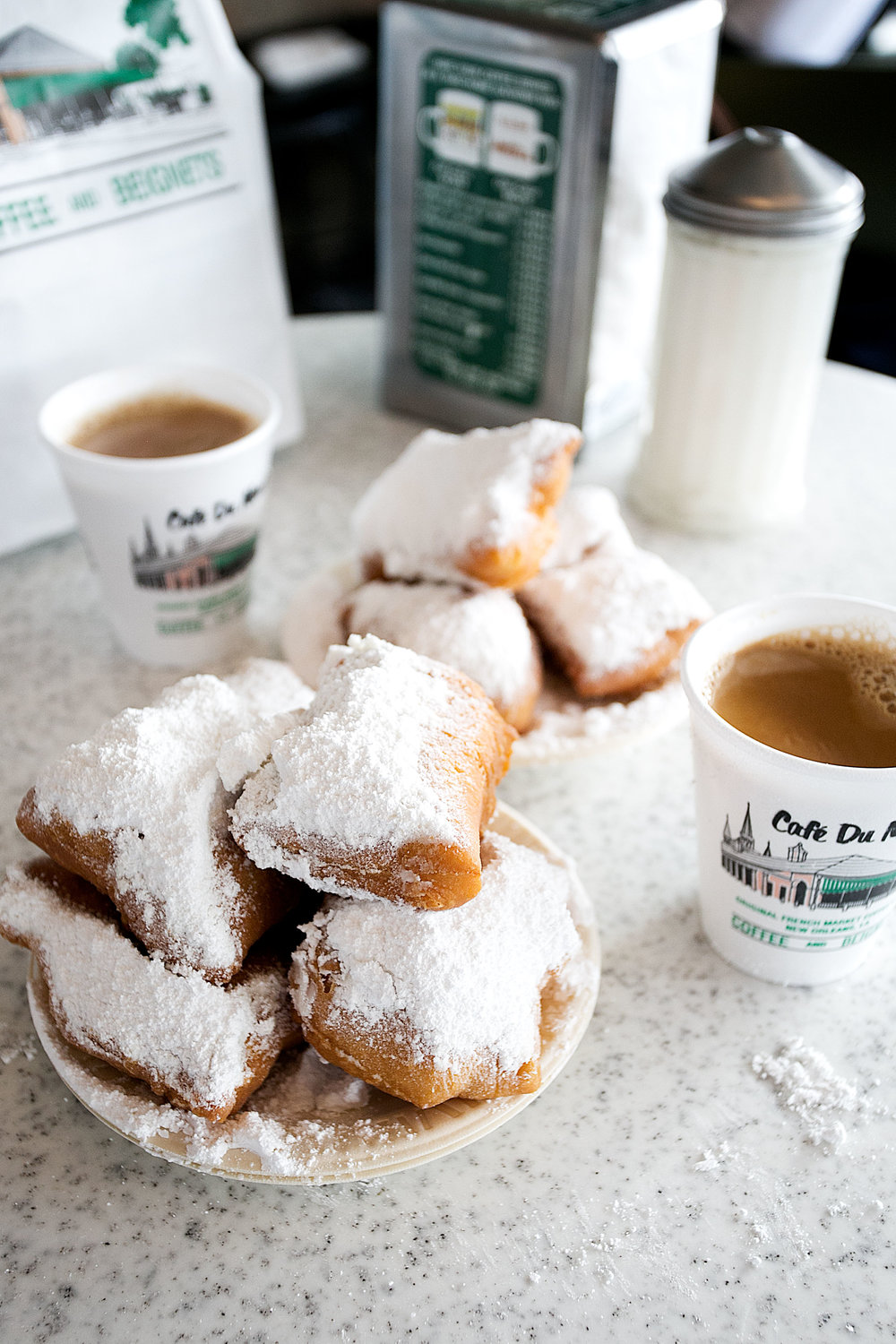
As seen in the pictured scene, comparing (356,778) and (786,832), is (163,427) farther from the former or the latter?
(786,832)

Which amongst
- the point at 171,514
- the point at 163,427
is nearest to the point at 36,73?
the point at 163,427

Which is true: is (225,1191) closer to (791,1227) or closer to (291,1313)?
(291,1313)

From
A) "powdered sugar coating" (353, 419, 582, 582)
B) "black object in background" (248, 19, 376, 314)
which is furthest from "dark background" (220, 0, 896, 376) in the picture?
"powdered sugar coating" (353, 419, 582, 582)

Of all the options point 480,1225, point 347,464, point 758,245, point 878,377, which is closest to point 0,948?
point 480,1225

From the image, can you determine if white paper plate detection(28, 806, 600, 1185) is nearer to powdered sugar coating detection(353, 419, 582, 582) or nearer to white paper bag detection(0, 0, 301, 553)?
powdered sugar coating detection(353, 419, 582, 582)

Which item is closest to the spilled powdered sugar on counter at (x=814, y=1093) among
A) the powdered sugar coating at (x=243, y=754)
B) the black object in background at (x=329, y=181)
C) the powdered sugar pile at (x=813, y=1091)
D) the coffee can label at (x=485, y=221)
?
the powdered sugar pile at (x=813, y=1091)
